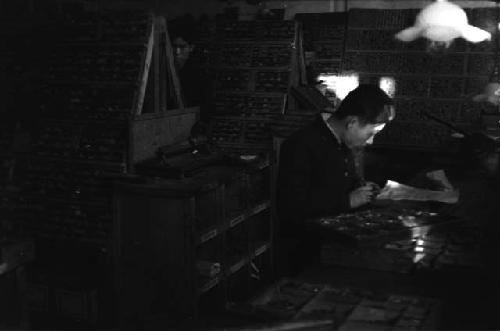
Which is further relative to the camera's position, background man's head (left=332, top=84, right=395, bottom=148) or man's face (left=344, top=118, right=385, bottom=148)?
man's face (left=344, top=118, right=385, bottom=148)

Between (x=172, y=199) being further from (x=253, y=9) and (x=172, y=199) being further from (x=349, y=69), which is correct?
(x=253, y=9)

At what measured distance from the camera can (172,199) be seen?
176 inches

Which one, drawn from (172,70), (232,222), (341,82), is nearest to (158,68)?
(172,70)

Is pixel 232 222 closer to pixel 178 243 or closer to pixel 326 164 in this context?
pixel 178 243

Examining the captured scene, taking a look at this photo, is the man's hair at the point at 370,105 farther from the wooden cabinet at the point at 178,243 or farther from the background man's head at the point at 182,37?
the background man's head at the point at 182,37

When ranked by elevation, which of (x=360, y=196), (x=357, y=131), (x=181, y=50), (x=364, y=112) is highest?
(x=181, y=50)

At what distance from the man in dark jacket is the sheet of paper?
107mm

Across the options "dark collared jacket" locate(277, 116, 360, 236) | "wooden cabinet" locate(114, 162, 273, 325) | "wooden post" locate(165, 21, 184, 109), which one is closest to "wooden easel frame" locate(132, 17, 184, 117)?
"wooden post" locate(165, 21, 184, 109)

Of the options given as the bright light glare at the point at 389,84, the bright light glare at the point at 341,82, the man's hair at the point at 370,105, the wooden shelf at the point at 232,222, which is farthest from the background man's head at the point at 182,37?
the man's hair at the point at 370,105

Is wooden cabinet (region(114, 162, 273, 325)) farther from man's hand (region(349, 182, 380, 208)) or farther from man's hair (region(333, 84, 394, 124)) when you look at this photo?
man's hair (region(333, 84, 394, 124))

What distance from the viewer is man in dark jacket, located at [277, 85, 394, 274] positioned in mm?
3855

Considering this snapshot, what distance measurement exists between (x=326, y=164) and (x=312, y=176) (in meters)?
0.12

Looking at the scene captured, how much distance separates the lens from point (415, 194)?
407cm

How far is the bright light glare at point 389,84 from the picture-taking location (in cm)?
868
